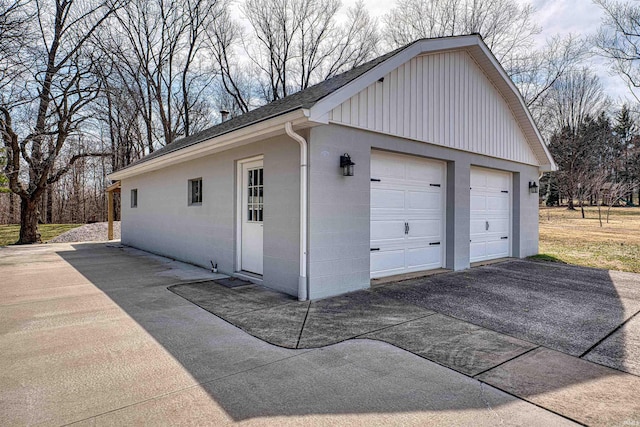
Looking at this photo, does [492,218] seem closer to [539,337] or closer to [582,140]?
[539,337]

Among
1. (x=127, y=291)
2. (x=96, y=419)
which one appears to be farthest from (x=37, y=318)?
(x=96, y=419)

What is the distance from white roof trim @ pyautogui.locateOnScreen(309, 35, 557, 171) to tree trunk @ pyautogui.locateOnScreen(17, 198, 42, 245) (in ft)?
47.4

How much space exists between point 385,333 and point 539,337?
5.25 feet

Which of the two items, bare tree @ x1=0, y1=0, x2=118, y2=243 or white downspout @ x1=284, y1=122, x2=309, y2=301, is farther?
bare tree @ x1=0, y1=0, x2=118, y2=243

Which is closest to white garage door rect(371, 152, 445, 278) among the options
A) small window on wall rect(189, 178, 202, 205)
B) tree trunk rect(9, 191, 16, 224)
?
small window on wall rect(189, 178, 202, 205)

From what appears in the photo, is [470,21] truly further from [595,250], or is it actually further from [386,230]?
[386,230]

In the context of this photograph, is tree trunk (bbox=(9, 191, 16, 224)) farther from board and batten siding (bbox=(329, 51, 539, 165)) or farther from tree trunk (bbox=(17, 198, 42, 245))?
board and batten siding (bbox=(329, 51, 539, 165))

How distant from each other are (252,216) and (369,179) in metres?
2.25

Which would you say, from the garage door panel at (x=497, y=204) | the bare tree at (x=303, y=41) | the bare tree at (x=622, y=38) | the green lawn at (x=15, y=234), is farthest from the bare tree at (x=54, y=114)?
the bare tree at (x=622, y=38)

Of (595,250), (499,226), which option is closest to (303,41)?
(499,226)

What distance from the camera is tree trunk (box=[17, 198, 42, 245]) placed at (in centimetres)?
1352

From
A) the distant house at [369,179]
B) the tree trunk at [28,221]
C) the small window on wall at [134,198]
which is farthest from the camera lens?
the tree trunk at [28,221]

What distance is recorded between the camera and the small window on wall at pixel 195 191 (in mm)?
7948

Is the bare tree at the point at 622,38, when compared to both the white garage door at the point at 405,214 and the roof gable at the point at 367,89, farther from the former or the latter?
the white garage door at the point at 405,214
